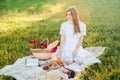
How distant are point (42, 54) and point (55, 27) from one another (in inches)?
138

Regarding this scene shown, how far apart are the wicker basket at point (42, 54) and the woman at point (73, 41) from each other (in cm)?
28

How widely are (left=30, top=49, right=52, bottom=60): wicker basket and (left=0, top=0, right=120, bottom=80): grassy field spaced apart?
603 mm

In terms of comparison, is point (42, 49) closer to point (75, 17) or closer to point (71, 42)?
point (71, 42)

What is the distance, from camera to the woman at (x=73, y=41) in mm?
7891

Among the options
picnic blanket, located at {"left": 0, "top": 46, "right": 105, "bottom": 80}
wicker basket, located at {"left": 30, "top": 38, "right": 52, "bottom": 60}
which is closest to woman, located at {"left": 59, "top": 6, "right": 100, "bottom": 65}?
wicker basket, located at {"left": 30, "top": 38, "right": 52, "bottom": 60}

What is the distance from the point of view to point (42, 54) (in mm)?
8148

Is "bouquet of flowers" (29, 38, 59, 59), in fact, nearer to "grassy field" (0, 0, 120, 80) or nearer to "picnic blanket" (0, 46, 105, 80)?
"picnic blanket" (0, 46, 105, 80)

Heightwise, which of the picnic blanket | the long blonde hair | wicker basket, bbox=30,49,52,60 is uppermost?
the long blonde hair

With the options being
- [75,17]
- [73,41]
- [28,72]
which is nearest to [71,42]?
[73,41]

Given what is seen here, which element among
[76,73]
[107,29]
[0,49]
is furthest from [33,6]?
[76,73]

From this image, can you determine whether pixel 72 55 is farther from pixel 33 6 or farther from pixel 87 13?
pixel 33 6

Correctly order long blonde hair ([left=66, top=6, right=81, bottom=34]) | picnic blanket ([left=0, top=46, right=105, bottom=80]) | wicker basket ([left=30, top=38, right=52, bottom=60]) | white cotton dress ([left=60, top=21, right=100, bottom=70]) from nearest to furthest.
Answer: picnic blanket ([left=0, top=46, right=105, bottom=80]) → long blonde hair ([left=66, top=6, right=81, bottom=34]) → white cotton dress ([left=60, top=21, right=100, bottom=70]) → wicker basket ([left=30, top=38, right=52, bottom=60])

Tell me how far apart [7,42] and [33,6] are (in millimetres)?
5218

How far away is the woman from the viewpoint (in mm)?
7891
